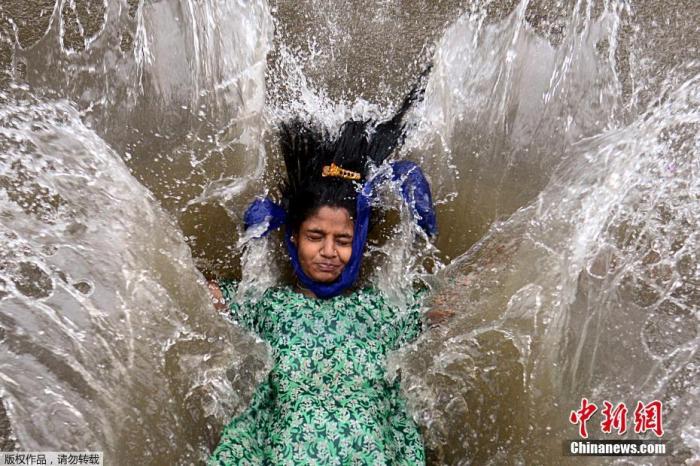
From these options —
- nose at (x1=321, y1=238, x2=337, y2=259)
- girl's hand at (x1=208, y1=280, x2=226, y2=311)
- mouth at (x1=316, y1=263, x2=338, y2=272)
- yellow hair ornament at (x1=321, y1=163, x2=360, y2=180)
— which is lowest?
girl's hand at (x1=208, y1=280, x2=226, y2=311)

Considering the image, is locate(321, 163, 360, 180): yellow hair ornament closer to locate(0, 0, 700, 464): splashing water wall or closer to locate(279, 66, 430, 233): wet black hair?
locate(279, 66, 430, 233): wet black hair

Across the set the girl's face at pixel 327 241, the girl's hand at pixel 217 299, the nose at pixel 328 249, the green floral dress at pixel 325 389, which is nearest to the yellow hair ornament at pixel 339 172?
the girl's face at pixel 327 241

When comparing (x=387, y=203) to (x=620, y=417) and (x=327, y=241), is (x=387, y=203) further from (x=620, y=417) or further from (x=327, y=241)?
(x=620, y=417)

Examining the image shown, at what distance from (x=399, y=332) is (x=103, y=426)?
3.38 feet

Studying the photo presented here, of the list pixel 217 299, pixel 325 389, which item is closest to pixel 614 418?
pixel 325 389

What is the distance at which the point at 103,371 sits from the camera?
7.78 ft

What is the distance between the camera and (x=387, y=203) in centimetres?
239

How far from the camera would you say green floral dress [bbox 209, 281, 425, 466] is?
2145mm

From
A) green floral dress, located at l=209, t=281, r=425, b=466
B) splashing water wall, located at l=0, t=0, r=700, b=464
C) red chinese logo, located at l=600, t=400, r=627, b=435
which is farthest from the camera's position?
red chinese logo, located at l=600, t=400, r=627, b=435

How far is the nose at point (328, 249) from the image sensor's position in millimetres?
2251

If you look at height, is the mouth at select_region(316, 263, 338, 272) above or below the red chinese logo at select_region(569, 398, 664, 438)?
above

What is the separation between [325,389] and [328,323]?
0.21m

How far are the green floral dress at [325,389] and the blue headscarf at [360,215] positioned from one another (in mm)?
78

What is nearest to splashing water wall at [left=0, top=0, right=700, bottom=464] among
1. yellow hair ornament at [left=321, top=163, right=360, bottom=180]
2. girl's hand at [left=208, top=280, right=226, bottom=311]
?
girl's hand at [left=208, top=280, right=226, bottom=311]
